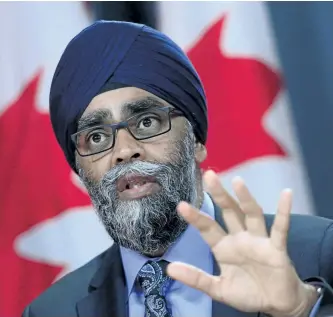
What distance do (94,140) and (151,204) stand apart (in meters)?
0.16

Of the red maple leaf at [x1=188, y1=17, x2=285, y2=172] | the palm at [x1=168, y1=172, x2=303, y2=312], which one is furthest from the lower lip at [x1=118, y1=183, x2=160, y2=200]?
the red maple leaf at [x1=188, y1=17, x2=285, y2=172]

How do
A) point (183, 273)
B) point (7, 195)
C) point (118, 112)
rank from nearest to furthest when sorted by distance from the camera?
point (183, 273), point (118, 112), point (7, 195)

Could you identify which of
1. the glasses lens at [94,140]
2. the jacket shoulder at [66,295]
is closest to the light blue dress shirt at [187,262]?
the jacket shoulder at [66,295]

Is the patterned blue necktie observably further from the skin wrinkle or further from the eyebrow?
the eyebrow

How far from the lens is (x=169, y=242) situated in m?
1.09

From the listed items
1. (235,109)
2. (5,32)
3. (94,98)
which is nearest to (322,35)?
(235,109)

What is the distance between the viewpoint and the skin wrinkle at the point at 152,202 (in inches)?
40.4

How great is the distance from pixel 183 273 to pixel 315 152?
65cm

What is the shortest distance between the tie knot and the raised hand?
0.26m

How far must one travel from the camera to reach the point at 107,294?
3.66ft

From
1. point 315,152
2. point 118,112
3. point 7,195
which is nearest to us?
point 118,112

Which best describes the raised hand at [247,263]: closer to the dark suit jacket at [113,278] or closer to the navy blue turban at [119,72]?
the dark suit jacket at [113,278]

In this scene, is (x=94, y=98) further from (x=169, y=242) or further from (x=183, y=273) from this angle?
(x=183, y=273)

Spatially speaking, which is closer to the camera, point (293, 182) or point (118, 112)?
point (118, 112)
